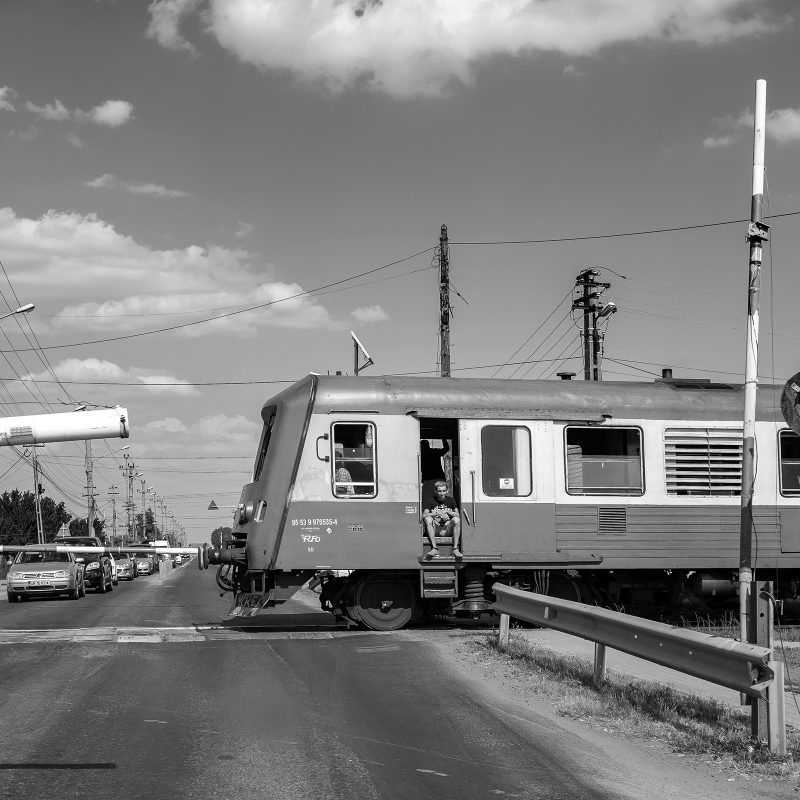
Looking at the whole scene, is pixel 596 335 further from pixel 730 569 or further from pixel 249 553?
Answer: pixel 249 553

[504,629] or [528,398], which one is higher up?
[528,398]

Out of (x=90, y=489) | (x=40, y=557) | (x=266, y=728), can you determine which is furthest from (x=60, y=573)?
(x=90, y=489)

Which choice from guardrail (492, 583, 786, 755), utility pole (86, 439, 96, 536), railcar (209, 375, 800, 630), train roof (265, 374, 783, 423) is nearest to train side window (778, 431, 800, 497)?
railcar (209, 375, 800, 630)

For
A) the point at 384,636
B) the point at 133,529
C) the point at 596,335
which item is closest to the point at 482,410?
the point at 384,636

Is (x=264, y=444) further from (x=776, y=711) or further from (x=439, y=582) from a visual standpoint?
(x=776, y=711)

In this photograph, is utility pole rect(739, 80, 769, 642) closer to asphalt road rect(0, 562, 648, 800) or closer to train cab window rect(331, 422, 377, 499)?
asphalt road rect(0, 562, 648, 800)

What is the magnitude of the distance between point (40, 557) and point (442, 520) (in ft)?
62.1

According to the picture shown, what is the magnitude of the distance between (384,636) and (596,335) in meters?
22.6

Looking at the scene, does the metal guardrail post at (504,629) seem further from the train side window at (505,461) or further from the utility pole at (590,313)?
the utility pole at (590,313)

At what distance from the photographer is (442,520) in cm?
1593

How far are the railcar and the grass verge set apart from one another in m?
4.60

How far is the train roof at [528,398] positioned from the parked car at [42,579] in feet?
47.0

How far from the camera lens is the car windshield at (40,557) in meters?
30.2

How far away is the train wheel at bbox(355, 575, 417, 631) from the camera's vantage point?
16.0 metres
